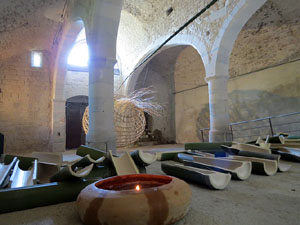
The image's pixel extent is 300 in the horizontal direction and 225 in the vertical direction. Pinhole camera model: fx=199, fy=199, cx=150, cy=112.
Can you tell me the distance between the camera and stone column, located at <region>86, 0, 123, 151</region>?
11.8ft

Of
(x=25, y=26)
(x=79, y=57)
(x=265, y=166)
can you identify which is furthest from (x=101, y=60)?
(x=79, y=57)

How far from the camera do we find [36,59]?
27.2 feet

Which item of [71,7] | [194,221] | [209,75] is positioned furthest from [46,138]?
[194,221]

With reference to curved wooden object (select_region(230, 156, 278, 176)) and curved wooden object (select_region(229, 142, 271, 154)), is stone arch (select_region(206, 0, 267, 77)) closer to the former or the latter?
curved wooden object (select_region(229, 142, 271, 154))

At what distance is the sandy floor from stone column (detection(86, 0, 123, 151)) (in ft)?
7.61

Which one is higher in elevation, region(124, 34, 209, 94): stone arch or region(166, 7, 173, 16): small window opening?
region(166, 7, 173, 16): small window opening

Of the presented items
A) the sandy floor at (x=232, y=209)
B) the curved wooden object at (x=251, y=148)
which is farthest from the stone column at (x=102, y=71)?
the sandy floor at (x=232, y=209)

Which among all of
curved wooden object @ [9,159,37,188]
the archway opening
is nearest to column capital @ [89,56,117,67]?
curved wooden object @ [9,159,37,188]

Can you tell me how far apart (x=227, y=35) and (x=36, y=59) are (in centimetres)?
749

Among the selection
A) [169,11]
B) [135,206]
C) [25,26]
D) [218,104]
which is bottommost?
[135,206]

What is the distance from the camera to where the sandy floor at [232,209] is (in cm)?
100

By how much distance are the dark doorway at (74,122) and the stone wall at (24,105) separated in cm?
165

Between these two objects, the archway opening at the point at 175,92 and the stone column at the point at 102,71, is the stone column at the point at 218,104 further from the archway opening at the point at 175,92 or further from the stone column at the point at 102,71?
the archway opening at the point at 175,92

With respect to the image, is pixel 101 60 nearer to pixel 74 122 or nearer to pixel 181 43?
pixel 181 43
